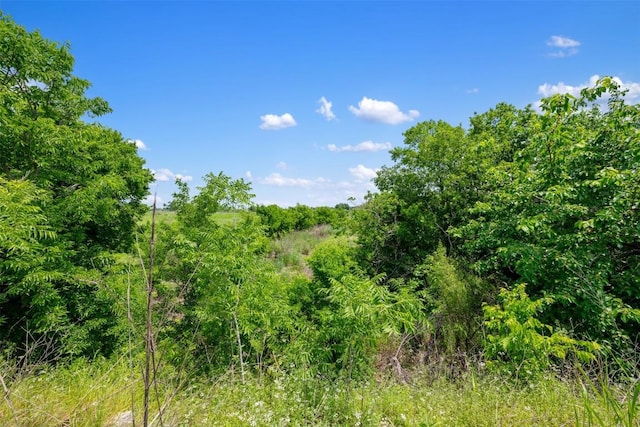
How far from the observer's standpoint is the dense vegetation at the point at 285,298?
328 centimetres

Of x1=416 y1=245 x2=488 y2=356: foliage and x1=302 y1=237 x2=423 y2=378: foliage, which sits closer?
x1=302 y1=237 x2=423 y2=378: foliage

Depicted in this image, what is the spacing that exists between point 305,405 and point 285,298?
2920mm

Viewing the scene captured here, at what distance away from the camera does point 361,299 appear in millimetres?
3619

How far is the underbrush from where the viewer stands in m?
2.63

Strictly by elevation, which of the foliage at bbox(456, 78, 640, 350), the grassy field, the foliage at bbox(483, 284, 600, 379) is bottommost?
the grassy field

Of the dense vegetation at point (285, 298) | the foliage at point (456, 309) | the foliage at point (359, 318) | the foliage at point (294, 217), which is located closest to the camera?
the dense vegetation at point (285, 298)

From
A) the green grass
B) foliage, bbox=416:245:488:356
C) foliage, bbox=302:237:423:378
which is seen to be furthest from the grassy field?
the green grass

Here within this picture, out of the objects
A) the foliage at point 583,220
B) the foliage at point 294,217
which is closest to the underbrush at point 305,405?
the foliage at point 583,220

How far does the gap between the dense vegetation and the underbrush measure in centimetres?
3

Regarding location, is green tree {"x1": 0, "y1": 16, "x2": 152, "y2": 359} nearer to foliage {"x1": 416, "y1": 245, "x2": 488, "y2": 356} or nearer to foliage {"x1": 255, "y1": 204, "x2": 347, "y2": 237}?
foliage {"x1": 416, "y1": 245, "x2": 488, "y2": 356}

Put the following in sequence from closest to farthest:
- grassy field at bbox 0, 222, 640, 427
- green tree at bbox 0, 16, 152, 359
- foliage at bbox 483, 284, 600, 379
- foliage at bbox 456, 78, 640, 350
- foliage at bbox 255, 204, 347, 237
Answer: grassy field at bbox 0, 222, 640, 427 < foliage at bbox 483, 284, 600, 379 < foliage at bbox 456, 78, 640, 350 < green tree at bbox 0, 16, 152, 359 < foliage at bbox 255, 204, 347, 237

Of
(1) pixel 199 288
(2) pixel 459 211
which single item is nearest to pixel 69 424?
(1) pixel 199 288

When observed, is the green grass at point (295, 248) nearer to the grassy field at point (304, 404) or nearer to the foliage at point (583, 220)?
the foliage at point (583, 220)

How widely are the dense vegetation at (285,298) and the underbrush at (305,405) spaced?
0.08 feet
